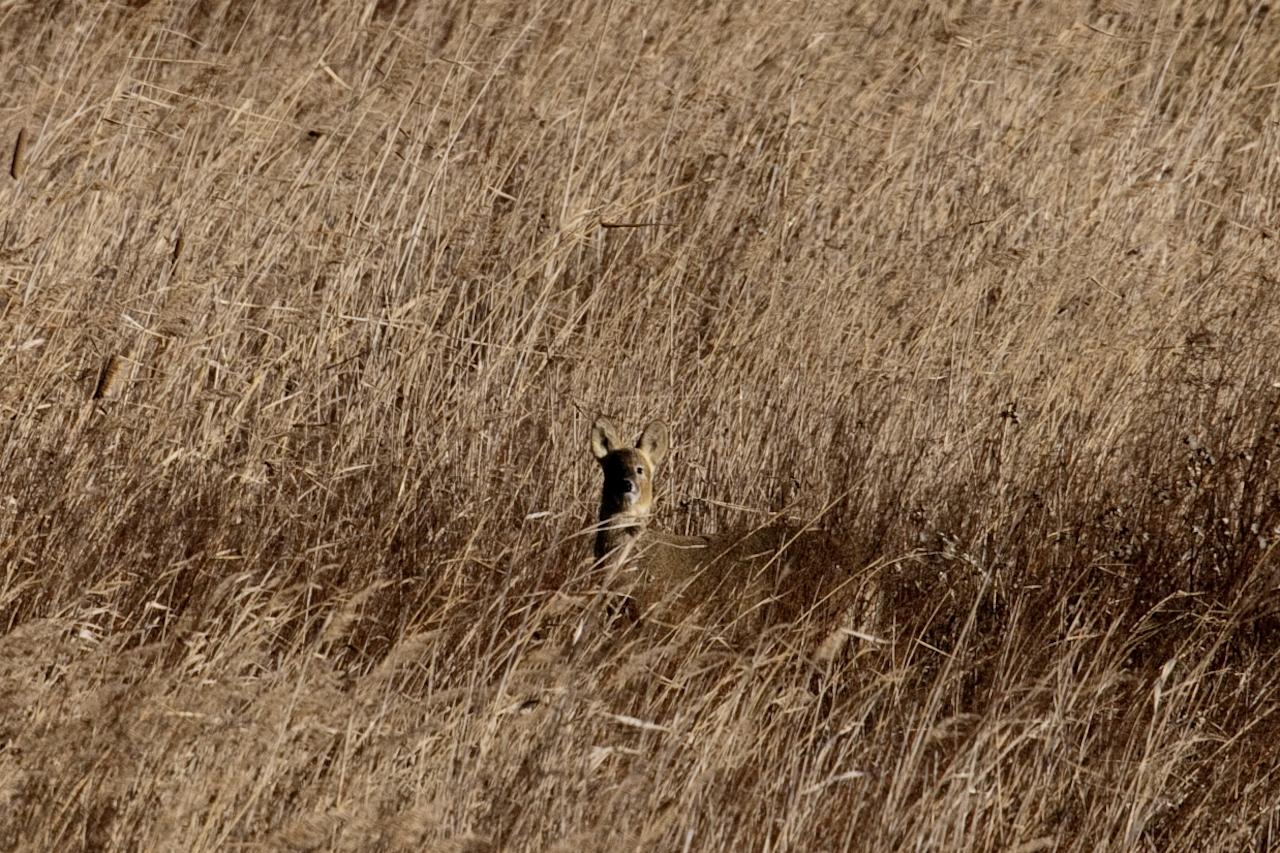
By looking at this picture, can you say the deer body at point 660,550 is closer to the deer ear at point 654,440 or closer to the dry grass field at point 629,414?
the deer ear at point 654,440

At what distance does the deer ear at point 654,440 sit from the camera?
185 inches

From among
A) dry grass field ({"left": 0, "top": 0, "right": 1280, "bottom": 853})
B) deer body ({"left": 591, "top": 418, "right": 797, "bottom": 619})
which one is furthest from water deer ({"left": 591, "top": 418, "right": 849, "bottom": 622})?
dry grass field ({"left": 0, "top": 0, "right": 1280, "bottom": 853})

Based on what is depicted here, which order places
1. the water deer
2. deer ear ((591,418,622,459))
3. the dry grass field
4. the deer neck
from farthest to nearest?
deer ear ((591,418,622,459)), the deer neck, the water deer, the dry grass field

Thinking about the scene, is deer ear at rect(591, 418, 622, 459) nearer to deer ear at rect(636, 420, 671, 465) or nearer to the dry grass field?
deer ear at rect(636, 420, 671, 465)

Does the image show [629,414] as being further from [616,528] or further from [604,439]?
[616,528]

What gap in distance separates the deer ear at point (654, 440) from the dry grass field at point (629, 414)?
226 millimetres

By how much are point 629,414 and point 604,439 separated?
0.47m

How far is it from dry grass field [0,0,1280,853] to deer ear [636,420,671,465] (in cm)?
23

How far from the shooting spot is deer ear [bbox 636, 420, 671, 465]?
4711 mm

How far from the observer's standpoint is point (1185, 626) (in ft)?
13.4

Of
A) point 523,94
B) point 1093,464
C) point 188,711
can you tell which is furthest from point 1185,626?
point 523,94

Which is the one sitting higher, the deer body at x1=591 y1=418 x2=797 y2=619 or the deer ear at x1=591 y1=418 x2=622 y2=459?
the deer ear at x1=591 y1=418 x2=622 y2=459

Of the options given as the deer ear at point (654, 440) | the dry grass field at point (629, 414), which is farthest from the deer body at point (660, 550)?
the dry grass field at point (629, 414)

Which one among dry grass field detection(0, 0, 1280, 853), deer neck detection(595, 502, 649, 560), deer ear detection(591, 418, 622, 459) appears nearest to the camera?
dry grass field detection(0, 0, 1280, 853)
